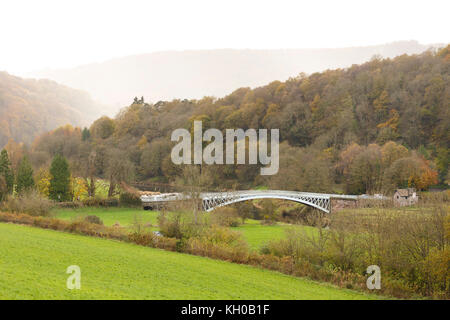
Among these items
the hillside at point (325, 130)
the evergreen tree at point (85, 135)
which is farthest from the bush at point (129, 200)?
the evergreen tree at point (85, 135)

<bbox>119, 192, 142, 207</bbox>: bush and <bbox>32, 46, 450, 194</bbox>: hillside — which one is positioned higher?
<bbox>32, 46, 450, 194</bbox>: hillside

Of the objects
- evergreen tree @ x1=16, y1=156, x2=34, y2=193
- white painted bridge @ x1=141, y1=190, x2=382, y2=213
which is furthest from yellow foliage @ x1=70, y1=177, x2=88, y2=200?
white painted bridge @ x1=141, y1=190, x2=382, y2=213

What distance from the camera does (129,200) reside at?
5000 centimetres

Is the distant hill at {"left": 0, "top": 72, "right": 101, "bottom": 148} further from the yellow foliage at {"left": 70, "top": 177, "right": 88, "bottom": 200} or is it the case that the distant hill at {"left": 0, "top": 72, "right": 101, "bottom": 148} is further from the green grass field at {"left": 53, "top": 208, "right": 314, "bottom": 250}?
the green grass field at {"left": 53, "top": 208, "right": 314, "bottom": 250}

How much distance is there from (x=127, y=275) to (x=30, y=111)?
143 m

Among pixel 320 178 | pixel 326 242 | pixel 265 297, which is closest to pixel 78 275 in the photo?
pixel 265 297

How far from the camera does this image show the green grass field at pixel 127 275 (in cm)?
1382

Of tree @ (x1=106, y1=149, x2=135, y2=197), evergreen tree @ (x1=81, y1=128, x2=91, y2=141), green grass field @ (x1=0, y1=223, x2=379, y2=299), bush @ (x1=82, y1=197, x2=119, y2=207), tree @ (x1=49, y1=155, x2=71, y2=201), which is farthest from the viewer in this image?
evergreen tree @ (x1=81, y1=128, x2=91, y2=141)

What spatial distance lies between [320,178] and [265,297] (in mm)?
47092

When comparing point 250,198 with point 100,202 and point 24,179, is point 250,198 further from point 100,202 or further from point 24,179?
point 24,179

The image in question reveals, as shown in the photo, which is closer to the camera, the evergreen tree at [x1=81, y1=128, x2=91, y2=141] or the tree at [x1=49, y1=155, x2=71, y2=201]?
the tree at [x1=49, y1=155, x2=71, y2=201]

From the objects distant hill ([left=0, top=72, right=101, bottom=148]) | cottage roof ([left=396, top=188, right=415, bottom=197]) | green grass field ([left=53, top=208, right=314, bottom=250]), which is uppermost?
distant hill ([left=0, top=72, right=101, bottom=148])

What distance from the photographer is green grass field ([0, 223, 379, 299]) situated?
544 inches

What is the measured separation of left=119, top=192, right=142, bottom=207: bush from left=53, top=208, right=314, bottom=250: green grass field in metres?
1.09
